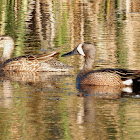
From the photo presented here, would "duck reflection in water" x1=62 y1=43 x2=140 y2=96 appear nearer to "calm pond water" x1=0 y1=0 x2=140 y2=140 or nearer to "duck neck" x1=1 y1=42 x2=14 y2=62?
"calm pond water" x1=0 y1=0 x2=140 y2=140

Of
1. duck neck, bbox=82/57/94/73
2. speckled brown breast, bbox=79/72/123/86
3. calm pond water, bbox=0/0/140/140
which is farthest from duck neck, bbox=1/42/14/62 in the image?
speckled brown breast, bbox=79/72/123/86

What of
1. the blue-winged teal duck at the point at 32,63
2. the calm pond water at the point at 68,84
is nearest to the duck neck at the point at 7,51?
the calm pond water at the point at 68,84

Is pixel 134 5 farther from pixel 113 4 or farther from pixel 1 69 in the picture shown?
pixel 1 69

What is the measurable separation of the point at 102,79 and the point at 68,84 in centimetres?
62

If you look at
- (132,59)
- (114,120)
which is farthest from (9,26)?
(114,120)

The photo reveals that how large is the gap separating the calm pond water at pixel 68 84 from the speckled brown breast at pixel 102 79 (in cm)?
15

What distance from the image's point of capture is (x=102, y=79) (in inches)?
398

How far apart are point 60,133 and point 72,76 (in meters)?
4.26

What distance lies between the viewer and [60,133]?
6988 mm

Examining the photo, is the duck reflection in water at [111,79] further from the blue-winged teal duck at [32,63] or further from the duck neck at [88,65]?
the blue-winged teal duck at [32,63]

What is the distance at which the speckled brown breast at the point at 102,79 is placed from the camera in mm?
10023

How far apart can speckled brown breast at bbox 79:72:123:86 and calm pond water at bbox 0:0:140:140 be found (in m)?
0.15

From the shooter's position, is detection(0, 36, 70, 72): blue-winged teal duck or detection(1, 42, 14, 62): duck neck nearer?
detection(0, 36, 70, 72): blue-winged teal duck

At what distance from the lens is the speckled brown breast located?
10023 millimetres
